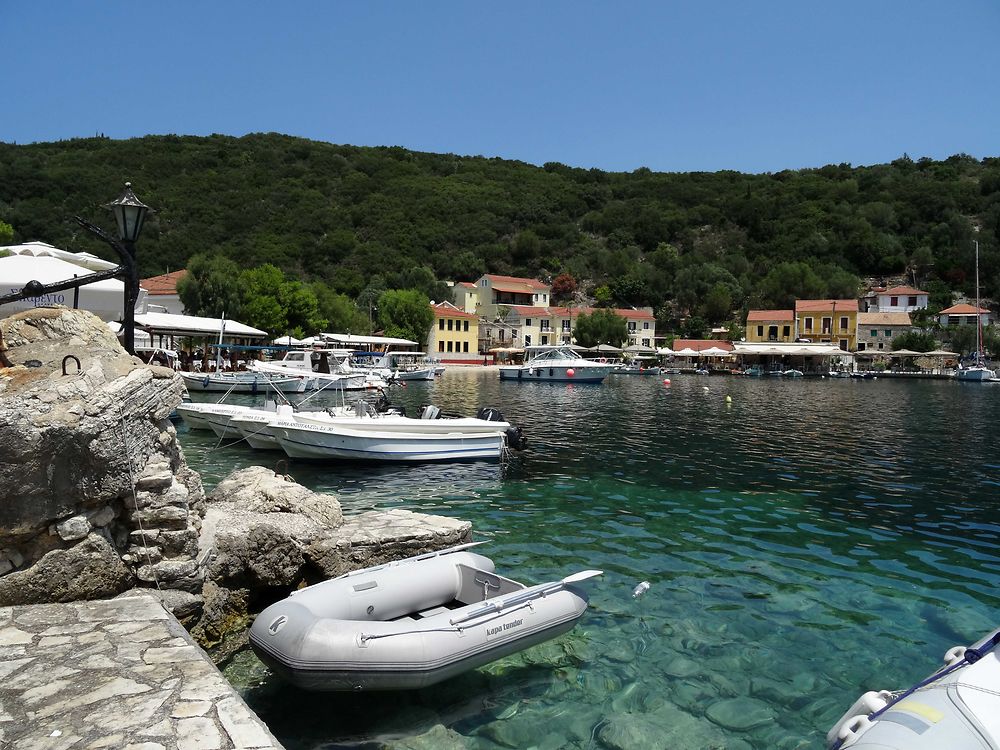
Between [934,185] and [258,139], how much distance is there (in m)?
124

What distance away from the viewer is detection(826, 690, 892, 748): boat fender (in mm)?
3881

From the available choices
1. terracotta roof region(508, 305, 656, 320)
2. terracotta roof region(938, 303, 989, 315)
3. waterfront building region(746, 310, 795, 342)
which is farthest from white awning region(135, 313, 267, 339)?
terracotta roof region(938, 303, 989, 315)

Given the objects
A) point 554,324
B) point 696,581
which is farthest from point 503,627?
point 554,324

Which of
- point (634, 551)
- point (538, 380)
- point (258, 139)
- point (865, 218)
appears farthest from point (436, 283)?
point (634, 551)

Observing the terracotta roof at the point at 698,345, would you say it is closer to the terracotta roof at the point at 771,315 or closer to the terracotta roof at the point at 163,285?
the terracotta roof at the point at 771,315

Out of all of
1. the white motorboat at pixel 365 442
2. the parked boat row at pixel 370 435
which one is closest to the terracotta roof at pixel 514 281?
the parked boat row at pixel 370 435

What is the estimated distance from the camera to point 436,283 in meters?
90.6

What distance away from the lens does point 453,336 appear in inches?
3155

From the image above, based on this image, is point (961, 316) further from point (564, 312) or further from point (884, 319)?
point (564, 312)

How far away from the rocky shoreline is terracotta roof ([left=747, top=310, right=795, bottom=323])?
87.3m

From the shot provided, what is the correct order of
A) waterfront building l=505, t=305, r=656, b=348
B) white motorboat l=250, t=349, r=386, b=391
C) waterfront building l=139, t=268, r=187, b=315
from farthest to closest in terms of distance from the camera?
1. waterfront building l=505, t=305, r=656, b=348
2. waterfront building l=139, t=268, r=187, b=315
3. white motorboat l=250, t=349, r=386, b=391

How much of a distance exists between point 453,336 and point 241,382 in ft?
170

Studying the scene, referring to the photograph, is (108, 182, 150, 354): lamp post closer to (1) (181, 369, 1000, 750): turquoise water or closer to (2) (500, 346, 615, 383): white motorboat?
(1) (181, 369, 1000, 750): turquoise water

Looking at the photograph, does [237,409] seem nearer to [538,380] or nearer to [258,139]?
[538,380]
